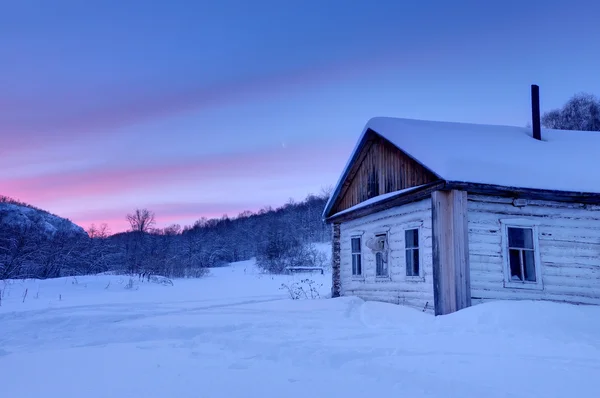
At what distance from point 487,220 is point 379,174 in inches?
157

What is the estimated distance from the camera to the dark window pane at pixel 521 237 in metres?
10.5

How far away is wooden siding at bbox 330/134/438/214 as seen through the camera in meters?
11.4

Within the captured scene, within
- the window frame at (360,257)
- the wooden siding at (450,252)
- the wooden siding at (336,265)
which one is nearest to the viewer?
the wooden siding at (450,252)

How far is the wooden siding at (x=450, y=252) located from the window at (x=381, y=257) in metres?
2.84

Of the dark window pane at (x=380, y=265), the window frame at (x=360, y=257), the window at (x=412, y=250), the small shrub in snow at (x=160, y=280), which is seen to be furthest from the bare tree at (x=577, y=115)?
the small shrub in snow at (x=160, y=280)

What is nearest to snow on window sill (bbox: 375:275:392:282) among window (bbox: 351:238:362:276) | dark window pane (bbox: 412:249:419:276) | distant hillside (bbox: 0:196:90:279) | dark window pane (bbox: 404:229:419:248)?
dark window pane (bbox: 412:249:419:276)

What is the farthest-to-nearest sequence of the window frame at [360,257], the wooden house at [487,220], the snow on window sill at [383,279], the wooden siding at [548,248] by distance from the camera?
the window frame at [360,257]
the snow on window sill at [383,279]
the wooden siding at [548,248]
the wooden house at [487,220]

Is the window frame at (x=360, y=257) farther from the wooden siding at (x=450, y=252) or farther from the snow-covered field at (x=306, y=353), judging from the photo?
the wooden siding at (x=450, y=252)

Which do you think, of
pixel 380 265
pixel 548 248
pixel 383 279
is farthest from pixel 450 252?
pixel 380 265

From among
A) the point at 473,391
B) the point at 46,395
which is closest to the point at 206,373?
the point at 46,395

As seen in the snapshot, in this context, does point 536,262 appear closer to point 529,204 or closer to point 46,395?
point 529,204

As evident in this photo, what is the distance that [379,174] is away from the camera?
13547 millimetres

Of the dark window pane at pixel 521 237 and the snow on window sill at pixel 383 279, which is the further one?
the snow on window sill at pixel 383 279

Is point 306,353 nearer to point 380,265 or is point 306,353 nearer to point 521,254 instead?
point 521,254
